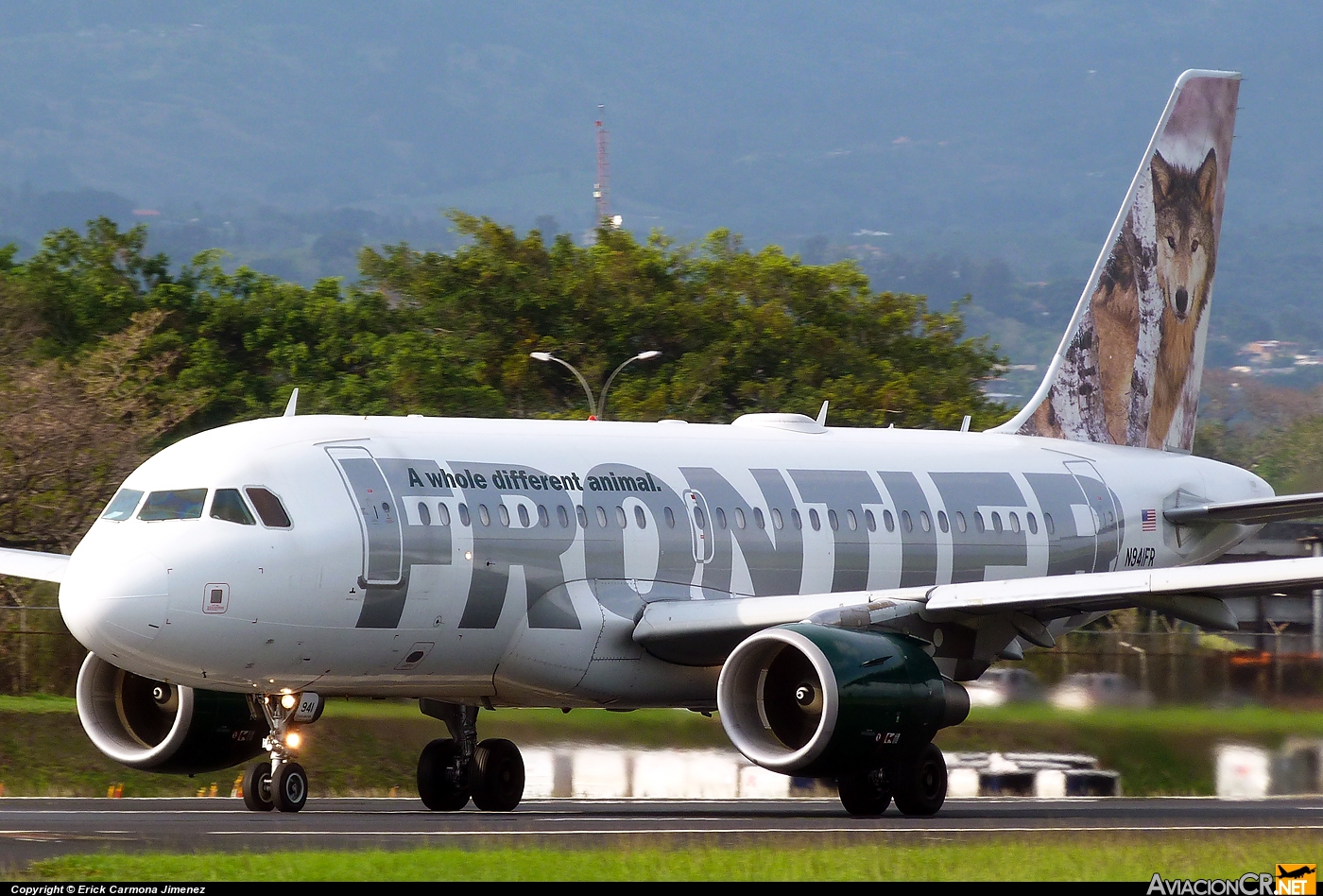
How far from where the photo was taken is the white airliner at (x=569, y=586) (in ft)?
62.8

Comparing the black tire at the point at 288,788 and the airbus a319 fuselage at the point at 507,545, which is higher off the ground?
the airbus a319 fuselage at the point at 507,545

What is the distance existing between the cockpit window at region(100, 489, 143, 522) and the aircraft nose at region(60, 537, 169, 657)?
79 cm

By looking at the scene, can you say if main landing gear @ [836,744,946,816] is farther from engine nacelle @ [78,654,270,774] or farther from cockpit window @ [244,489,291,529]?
engine nacelle @ [78,654,270,774]

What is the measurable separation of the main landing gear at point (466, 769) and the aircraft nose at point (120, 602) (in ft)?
18.6

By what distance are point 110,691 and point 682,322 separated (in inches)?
1641

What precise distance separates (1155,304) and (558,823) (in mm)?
16388

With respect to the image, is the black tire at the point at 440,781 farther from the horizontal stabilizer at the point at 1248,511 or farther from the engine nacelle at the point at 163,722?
the horizontal stabilizer at the point at 1248,511

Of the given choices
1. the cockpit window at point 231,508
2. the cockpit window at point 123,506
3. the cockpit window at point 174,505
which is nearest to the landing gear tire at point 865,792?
the cockpit window at point 231,508

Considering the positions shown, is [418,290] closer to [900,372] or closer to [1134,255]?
[900,372]

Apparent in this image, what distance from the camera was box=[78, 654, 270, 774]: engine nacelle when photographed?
21.8 metres

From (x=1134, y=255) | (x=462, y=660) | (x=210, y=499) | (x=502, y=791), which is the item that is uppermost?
(x=1134, y=255)

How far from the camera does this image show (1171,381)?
31.9 m

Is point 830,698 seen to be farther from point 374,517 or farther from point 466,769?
point 466,769

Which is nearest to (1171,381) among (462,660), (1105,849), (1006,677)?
(1006,677)
